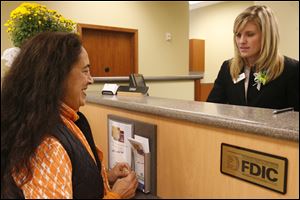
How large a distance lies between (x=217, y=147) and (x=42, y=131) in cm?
50

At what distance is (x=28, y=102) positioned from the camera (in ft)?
2.55

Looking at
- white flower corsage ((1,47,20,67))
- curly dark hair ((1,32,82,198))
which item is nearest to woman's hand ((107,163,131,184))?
curly dark hair ((1,32,82,198))

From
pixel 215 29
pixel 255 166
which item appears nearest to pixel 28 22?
pixel 255 166

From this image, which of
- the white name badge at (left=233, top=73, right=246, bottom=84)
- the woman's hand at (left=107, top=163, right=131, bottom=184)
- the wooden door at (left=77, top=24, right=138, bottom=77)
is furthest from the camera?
the wooden door at (left=77, top=24, right=138, bottom=77)

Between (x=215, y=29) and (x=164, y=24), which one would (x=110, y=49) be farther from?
(x=215, y=29)

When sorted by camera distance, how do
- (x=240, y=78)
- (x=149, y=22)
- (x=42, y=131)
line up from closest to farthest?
1. (x=42, y=131)
2. (x=240, y=78)
3. (x=149, y=22)

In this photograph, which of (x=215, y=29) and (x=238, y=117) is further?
(x=215, y=29)

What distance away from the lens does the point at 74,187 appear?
83cm

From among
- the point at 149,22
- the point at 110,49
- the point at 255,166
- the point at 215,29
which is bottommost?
the point at 255,166

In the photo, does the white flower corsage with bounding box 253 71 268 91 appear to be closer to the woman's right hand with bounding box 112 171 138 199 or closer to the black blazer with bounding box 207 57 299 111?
the black blazer with bounding box 207 57 299 111

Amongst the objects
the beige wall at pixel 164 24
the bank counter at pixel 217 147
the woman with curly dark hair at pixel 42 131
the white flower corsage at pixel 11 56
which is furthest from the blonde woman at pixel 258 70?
the beige wall at pixel 164 24

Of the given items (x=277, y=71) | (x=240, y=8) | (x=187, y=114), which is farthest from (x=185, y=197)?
(x=240, y=8)

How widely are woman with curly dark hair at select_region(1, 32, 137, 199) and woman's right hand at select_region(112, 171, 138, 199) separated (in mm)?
158

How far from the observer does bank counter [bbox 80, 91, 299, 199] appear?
74 centimetres
